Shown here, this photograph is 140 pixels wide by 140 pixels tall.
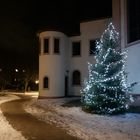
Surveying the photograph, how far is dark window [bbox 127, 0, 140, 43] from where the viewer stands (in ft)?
78.0

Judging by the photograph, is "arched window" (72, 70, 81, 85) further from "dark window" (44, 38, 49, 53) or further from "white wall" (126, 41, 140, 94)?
"white wall" (126, 41, 140, 94)

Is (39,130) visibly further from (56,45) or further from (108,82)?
(56,45)

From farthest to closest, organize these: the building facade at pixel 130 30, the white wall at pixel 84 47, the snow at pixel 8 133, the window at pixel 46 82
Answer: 1. the white wall at pixel 84 47
2. the window at pixel 46 82
3. the building facade at pixel 130 30
4. the snow at pixel 8 133

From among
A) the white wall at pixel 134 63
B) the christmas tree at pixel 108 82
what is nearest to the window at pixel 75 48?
the white wall at pixel 134 63

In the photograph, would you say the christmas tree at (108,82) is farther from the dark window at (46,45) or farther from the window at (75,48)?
the window at (75,48)

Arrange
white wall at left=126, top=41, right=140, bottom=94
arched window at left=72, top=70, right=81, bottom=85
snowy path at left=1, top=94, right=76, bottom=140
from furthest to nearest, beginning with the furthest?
arched window at left=72, top=70, right=81, bottom=85 → white wall at left=126, top=41, right=140, bottom=94 → snowy path at left=1, top=94, right=76, bottom=140

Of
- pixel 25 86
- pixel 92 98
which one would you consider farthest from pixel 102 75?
pixel 25 86

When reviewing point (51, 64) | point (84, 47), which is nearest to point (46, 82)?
point (51, 64)

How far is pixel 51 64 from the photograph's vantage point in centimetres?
3644

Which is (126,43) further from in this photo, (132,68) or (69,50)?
(69,50)

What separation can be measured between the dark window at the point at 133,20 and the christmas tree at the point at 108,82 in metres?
3.70

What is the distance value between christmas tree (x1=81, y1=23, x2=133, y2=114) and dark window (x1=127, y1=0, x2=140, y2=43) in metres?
3.70

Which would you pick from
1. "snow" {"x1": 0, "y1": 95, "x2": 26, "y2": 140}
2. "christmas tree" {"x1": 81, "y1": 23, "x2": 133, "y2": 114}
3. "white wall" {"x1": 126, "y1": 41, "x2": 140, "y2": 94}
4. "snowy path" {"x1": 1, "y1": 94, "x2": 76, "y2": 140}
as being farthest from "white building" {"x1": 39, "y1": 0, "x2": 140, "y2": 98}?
"snow" {"x1": 0, "y1": 95, "x2": 26, "y2": 140}

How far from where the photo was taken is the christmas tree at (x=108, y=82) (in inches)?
782
